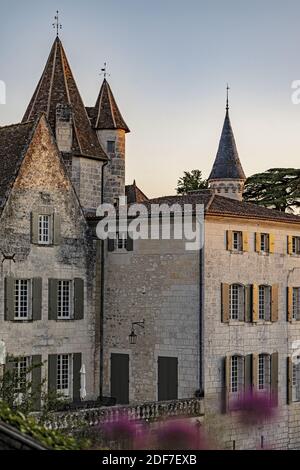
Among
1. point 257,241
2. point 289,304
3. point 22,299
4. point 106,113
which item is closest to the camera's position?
point 22,299

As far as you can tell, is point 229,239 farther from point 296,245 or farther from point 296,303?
point 296,303

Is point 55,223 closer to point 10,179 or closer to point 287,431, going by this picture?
point 10,179

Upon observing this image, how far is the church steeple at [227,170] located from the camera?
54.3 meters

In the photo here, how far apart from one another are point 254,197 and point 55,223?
29202 mm

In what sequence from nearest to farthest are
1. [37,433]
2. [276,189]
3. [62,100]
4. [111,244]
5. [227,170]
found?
[37,433] < [111,244] < [62,100] < [227,170] < [276,189]

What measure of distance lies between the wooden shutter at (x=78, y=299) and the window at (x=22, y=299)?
2.08m

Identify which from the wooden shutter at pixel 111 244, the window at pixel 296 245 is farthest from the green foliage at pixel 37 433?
the window at pixel 296 245

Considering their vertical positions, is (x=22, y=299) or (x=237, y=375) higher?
(x=22, y=299)

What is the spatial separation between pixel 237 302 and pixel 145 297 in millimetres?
3258

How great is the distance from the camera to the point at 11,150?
32469 mm

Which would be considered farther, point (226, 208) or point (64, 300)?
point (64, 300)

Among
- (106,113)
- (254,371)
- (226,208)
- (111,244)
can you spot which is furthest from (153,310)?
(106,113)

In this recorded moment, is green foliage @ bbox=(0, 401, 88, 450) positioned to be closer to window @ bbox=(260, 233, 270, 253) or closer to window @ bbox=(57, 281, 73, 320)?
window @ bbox=(57, 281, 73, 320)

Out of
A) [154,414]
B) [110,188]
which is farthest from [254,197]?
[154,414]
